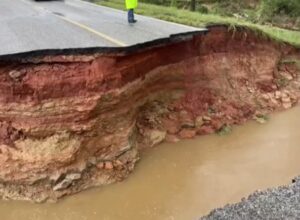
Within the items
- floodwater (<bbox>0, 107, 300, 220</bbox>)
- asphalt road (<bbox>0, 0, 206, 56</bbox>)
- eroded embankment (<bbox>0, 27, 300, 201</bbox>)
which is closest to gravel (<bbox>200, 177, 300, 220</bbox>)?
floodwater (<bbox>0, 107, 300, 220</bbox>)

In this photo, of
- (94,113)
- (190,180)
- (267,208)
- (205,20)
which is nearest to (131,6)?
(205,20)

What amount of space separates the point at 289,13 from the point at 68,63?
34.8 ft

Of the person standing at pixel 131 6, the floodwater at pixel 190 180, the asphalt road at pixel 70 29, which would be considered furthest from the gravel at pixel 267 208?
the person standing at pixel 131 6

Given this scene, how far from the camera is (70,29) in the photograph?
877 cm

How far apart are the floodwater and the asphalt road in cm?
233

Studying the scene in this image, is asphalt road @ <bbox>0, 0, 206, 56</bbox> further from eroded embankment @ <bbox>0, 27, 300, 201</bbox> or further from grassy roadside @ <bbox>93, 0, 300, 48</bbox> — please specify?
grassy roadside @ <bbox>93, 0, 300, 48</bbox>

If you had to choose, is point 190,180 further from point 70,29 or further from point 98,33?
point 70,29

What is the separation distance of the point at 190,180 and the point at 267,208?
202cm

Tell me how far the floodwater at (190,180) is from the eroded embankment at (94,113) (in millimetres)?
280

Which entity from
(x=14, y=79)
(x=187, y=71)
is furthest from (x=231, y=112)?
(x=14, y=79)

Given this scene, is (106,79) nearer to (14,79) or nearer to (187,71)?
(14,79)

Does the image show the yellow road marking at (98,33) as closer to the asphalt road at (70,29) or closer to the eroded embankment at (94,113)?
the asphalt road at (70,29)

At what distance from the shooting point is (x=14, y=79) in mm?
7188

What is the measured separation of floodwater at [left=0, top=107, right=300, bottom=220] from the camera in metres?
7.16
